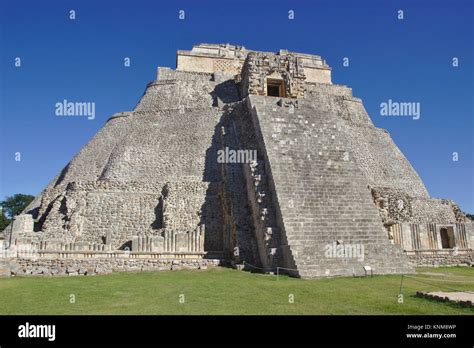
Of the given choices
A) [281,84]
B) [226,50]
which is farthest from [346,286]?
[226,50]

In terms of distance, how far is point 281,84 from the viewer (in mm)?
25109

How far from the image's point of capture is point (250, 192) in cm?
1742

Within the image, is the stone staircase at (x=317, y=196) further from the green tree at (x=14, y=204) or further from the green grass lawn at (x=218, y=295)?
the green tree at (x=14, y=204)

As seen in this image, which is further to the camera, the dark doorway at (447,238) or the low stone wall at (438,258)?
the dark doorway at (447,238)

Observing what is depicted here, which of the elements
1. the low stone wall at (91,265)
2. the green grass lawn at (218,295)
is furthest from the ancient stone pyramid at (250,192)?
the green grass lawn at (218,295)

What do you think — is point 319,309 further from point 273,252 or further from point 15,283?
point 15,283

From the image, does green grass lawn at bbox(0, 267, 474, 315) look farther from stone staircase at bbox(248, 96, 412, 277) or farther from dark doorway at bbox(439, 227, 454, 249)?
dark doorway at bbox(439, 227, 454, 249)

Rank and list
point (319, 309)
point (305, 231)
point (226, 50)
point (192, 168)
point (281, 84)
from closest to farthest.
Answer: point (319, 309) → point (305, 231) → point (192, 168) → point (281, 84) → point (226, 50)

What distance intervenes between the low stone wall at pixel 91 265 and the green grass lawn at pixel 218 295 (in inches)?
37.3

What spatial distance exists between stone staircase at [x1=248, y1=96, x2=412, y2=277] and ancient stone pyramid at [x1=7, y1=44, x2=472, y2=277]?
0.05 meters

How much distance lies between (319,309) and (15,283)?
A: 9.64m

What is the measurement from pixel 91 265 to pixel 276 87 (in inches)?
661

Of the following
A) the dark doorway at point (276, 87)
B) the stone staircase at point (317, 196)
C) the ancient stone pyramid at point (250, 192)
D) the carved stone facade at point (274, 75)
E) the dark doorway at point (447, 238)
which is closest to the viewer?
the stone staircase at point (317, 196)

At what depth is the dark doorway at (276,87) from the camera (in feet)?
82.0
